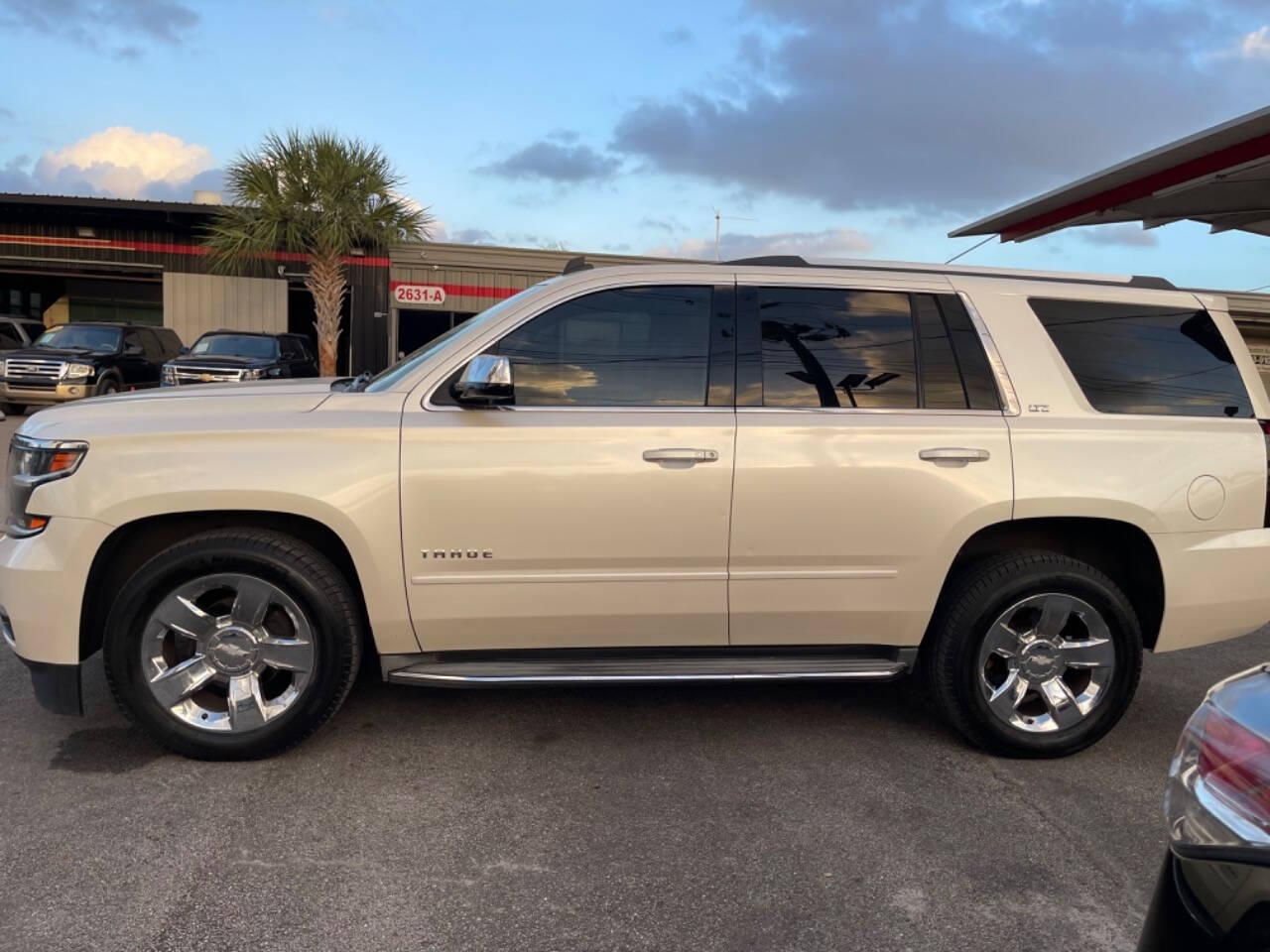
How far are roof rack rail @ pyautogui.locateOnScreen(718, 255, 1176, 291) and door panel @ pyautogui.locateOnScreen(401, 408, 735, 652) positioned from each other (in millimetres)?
812

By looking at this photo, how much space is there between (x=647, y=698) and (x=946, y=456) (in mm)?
1740

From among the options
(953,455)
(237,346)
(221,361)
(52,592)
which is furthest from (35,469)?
(237,346)

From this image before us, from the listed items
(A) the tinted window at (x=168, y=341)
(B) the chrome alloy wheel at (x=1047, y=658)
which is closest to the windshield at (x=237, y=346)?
(A) the tinted window at (x=168, y=341)

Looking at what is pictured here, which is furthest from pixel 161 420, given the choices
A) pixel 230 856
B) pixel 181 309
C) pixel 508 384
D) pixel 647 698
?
pixel 181 309

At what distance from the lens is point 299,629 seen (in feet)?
11.4

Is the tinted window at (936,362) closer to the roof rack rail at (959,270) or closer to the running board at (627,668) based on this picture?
the roof rack rail at (959,270)

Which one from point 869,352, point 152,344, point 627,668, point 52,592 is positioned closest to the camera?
point 52,592

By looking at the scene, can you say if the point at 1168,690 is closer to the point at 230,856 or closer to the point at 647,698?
the point at 647,698

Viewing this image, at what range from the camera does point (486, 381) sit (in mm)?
3316

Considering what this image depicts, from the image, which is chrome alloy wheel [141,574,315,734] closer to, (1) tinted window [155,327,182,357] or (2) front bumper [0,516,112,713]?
(2) front bumper [0,516,112,713]

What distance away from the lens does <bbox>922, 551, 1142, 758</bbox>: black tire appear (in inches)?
145

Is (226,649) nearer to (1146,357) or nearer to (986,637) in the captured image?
(986,637)

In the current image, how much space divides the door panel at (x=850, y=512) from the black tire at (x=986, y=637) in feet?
0.53

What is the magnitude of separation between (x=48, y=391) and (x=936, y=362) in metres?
15.6
